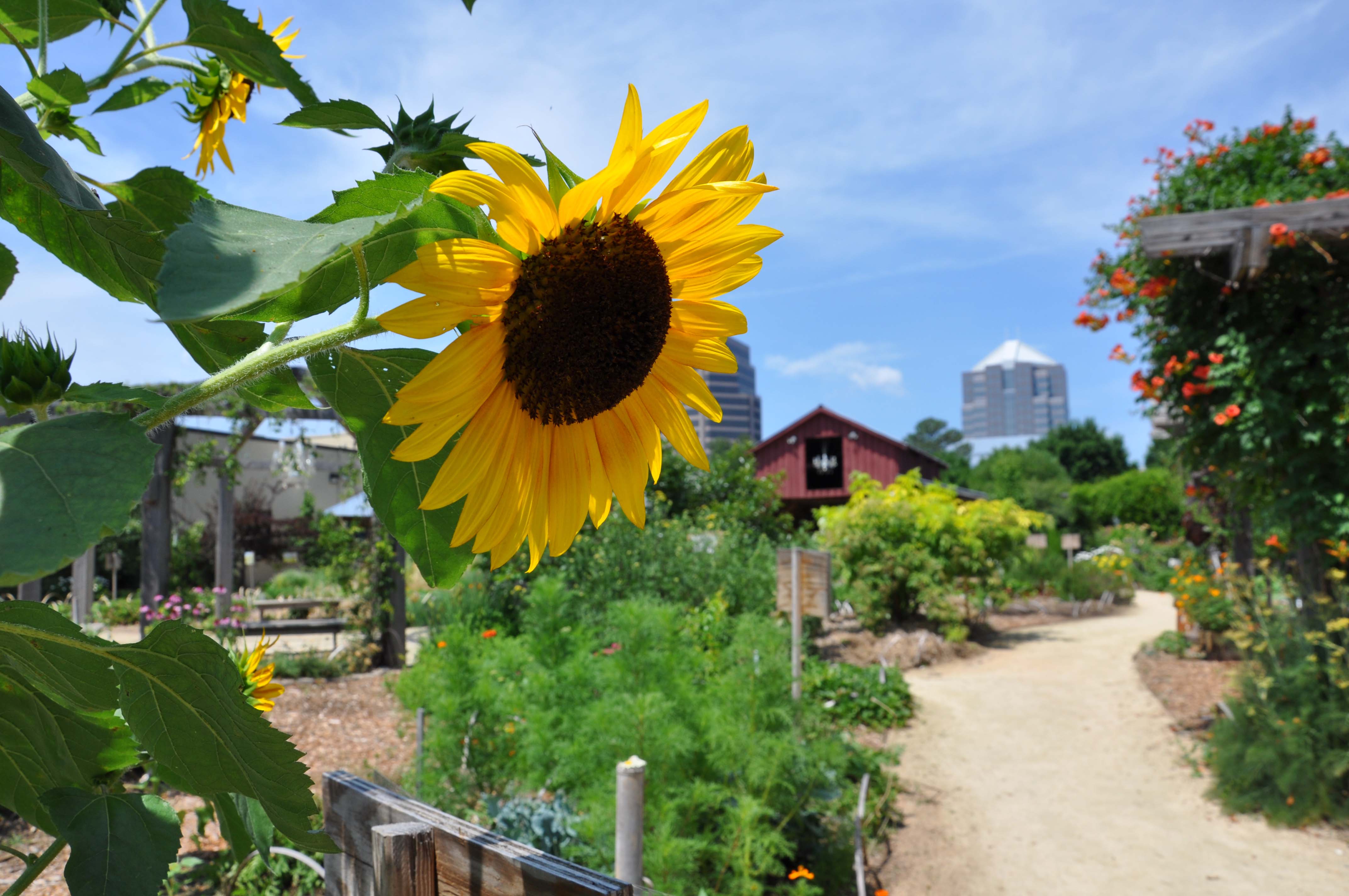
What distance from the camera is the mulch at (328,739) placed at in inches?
144

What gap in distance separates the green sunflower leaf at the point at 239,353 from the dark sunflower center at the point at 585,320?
134 mm

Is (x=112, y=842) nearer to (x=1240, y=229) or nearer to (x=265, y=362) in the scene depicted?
(x=265, y=362)

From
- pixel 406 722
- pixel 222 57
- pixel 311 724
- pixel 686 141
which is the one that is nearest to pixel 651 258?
pixel 686 141

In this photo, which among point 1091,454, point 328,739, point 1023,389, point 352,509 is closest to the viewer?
point 328,739

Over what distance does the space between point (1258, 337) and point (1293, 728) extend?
9.53 ft

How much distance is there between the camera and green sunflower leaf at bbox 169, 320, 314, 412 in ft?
1.60

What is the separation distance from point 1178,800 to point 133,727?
683cm

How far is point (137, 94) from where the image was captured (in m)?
0.83

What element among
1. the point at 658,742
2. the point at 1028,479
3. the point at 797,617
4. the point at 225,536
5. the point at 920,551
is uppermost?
the point at 1028,479

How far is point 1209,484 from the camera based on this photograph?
8.20 metres

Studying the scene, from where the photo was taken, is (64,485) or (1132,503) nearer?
(64,485)

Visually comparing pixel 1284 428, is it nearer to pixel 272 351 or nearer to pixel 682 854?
pixel 682 854

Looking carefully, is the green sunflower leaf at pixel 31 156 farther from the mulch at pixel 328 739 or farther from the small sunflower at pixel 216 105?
the mulch at pixel 328 739

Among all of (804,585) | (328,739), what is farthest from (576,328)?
(328,739)
